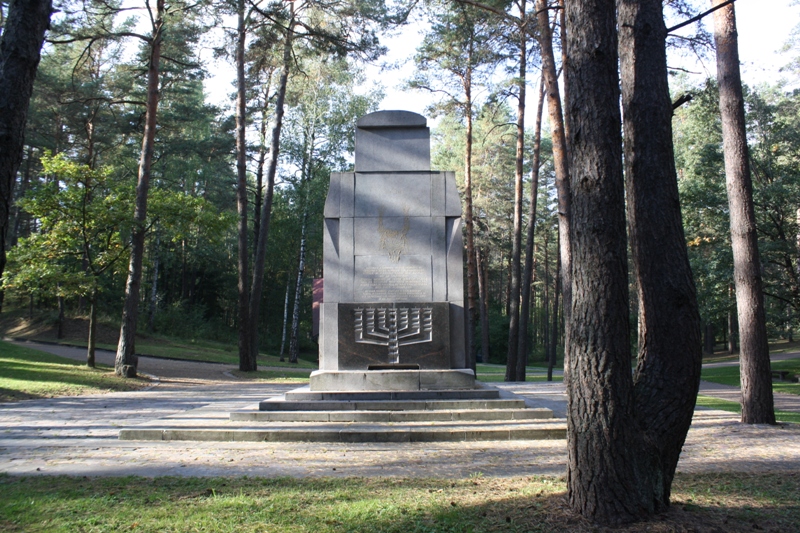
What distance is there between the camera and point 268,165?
80.2 feet

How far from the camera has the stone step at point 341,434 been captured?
6.94 metres

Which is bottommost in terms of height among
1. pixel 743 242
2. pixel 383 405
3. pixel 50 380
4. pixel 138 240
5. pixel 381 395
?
pixel 50 380

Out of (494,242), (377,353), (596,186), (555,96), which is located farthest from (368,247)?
(494,242)

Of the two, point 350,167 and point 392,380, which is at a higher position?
point 350,167

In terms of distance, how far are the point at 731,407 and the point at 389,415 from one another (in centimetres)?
766

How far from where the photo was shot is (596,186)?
414cm

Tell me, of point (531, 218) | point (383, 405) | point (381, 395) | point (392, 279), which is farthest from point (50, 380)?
point (531, 218)

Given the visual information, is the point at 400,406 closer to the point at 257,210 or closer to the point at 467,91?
the point at 467,91

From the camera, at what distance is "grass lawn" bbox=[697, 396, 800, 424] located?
9.69 meters

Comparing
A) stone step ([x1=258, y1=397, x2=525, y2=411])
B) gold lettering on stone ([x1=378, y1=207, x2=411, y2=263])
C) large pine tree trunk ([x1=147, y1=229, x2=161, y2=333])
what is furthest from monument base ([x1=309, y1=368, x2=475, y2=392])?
large pine tree trunk ([x1=147, y1=229, x2=161, y2=333])

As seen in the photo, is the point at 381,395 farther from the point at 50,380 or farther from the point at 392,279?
the point at 50,380

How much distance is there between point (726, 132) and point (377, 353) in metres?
6.59

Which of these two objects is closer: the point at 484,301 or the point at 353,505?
the point at 353,505

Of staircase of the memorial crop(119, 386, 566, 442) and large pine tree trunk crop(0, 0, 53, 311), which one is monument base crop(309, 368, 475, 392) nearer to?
staircase of the memorial crop(119, 386, 566, 442)
